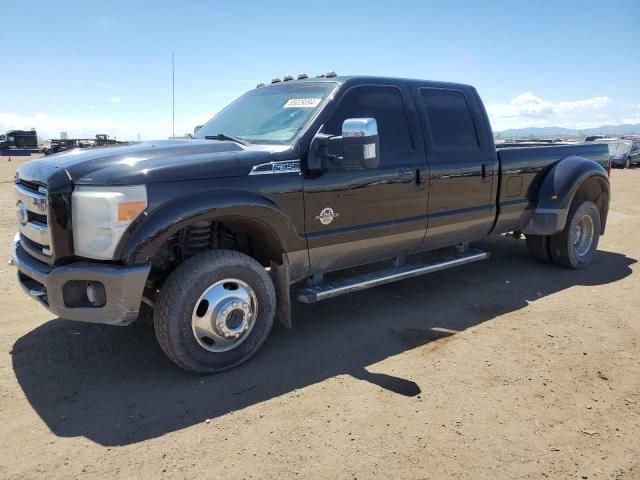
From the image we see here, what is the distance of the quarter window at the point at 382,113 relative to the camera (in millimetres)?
4137

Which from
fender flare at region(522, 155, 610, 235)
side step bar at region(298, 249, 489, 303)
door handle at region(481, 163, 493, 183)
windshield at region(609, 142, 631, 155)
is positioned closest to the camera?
side step bar at region(298, 249, 489, 303)

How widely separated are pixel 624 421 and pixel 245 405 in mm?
2218

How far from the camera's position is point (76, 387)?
11.1 feet

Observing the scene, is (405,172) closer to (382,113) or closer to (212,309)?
(382,113)

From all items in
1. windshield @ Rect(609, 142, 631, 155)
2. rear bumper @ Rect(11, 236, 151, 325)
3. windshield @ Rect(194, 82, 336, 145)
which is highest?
windshield @ Rect(609, 142, 631, 155)

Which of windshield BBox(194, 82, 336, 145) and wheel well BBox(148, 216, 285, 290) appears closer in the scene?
wheel well BBox(148, 216, 285, 290)

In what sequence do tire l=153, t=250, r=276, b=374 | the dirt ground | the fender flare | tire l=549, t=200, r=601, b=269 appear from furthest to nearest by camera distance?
tire l=549, t=200, r=601, b=269
the fender flare
tire l=153, t=250, r=276, b=374
the dirt ground

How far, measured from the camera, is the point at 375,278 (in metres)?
4.33

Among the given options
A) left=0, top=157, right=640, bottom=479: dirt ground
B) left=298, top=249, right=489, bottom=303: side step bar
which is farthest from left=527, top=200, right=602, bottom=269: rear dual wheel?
left=298, top=249, right=489, bottom=303: side step bar

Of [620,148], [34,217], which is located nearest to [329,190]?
[34,217]

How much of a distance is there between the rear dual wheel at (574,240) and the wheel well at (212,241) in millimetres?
3909

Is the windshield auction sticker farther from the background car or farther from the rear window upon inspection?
the background car

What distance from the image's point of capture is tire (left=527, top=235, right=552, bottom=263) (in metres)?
6.33

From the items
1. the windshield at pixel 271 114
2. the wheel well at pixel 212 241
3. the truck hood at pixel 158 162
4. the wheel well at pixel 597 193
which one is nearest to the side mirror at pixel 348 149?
the windshield at pixel 271 114
